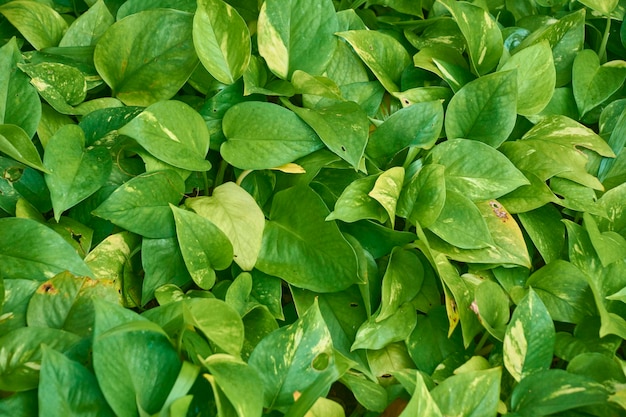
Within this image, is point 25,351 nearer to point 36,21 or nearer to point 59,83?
point 59,83

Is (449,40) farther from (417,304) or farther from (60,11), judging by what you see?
(60,11)

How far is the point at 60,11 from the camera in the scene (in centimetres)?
126

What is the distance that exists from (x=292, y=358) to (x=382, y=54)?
0.63 metres

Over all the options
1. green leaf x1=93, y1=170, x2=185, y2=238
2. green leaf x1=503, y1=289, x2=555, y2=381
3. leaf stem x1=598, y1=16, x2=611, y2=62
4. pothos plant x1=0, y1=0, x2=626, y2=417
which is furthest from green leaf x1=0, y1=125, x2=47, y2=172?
leaf stem x1=598, y1=16, x2=611, y2=62

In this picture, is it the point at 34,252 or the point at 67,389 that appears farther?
the point at 34,252

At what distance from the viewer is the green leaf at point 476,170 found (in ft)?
3.57

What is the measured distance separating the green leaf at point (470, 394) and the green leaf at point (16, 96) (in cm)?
71

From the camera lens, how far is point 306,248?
1.01m

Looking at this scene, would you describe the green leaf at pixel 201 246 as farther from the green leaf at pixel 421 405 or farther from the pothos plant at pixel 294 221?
the green leaf at pixel 421 405

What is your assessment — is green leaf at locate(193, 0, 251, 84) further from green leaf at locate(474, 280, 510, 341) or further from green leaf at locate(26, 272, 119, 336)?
green leaf at locate(474, 280, 510, 341)

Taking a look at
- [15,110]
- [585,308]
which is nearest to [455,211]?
[585,308]

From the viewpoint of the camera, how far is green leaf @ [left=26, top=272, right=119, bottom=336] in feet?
2.89

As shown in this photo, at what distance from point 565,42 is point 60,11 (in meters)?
0.99

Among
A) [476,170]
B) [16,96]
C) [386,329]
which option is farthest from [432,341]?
[16,96]
